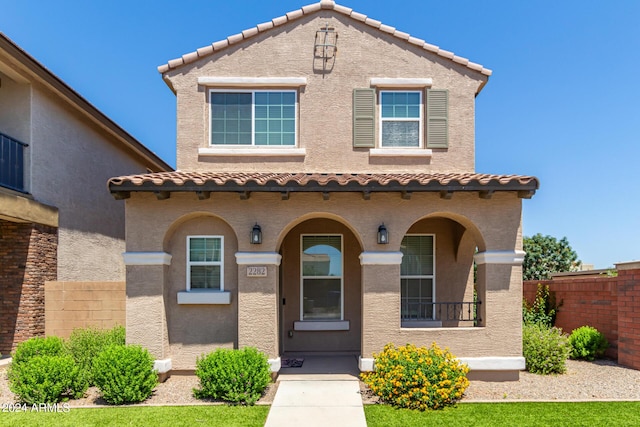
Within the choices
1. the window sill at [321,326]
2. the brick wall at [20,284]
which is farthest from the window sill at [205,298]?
the brick wall at [20,284]

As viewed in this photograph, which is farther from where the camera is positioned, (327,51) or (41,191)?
(41,191)

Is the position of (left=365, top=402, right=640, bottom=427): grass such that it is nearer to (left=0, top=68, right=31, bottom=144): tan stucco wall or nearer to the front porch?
the front porch

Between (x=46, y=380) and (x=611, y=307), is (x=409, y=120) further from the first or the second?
(x=46, y=380)

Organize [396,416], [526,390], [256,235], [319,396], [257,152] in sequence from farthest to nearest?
[257,152], [256,235], [526,390], [319,396], [396,416]

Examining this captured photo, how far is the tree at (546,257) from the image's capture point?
22031mm

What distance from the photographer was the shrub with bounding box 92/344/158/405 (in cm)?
756

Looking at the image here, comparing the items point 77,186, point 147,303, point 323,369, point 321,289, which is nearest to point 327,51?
point 321,289

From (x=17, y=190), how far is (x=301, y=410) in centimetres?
887

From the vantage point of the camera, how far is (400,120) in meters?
10.6

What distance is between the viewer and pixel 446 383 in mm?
7531

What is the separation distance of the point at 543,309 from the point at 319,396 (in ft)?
27.4

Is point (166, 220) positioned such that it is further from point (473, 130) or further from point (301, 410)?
point (473, 130)

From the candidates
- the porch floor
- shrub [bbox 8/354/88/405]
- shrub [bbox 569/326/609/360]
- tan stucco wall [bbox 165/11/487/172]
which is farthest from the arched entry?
shrub [bbox 569/326/609/360]

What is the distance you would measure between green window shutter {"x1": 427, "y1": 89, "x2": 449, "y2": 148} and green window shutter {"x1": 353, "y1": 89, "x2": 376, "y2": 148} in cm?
133
